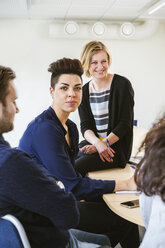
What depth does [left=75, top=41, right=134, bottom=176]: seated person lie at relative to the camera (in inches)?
79.4

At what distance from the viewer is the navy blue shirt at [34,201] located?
0.90 metres

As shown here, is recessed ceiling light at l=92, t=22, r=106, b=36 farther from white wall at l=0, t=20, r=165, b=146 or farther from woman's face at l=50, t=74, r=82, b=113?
woman's face at l=50, t=74, r=82, b=113

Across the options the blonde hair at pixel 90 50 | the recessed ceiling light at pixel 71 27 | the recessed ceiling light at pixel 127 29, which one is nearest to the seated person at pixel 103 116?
the blonde hair at pixel 90 50

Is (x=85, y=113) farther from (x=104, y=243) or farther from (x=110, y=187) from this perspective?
(x=104, y=243)

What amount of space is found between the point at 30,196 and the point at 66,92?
3.31ft

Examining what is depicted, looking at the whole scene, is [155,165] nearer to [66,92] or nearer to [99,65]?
[66,92]

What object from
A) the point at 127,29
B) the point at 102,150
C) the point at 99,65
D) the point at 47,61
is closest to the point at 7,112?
the point at 102,150

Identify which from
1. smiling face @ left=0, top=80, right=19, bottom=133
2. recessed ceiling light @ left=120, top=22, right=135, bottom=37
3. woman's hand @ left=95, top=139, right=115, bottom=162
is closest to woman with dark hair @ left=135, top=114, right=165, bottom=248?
smiling face @ left=0, top=80, right=19, bottom=133

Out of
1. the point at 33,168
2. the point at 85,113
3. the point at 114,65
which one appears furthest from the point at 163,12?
the point at 33,168

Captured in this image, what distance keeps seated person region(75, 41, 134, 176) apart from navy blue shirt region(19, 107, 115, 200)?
0.45 metres

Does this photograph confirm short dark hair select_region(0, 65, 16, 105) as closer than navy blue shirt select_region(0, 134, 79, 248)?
No

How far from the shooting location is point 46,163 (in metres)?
1.50

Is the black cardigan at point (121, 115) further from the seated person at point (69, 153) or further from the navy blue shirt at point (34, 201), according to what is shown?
the navy blue shirt at point (34, 201)

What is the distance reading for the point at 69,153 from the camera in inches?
68.9
